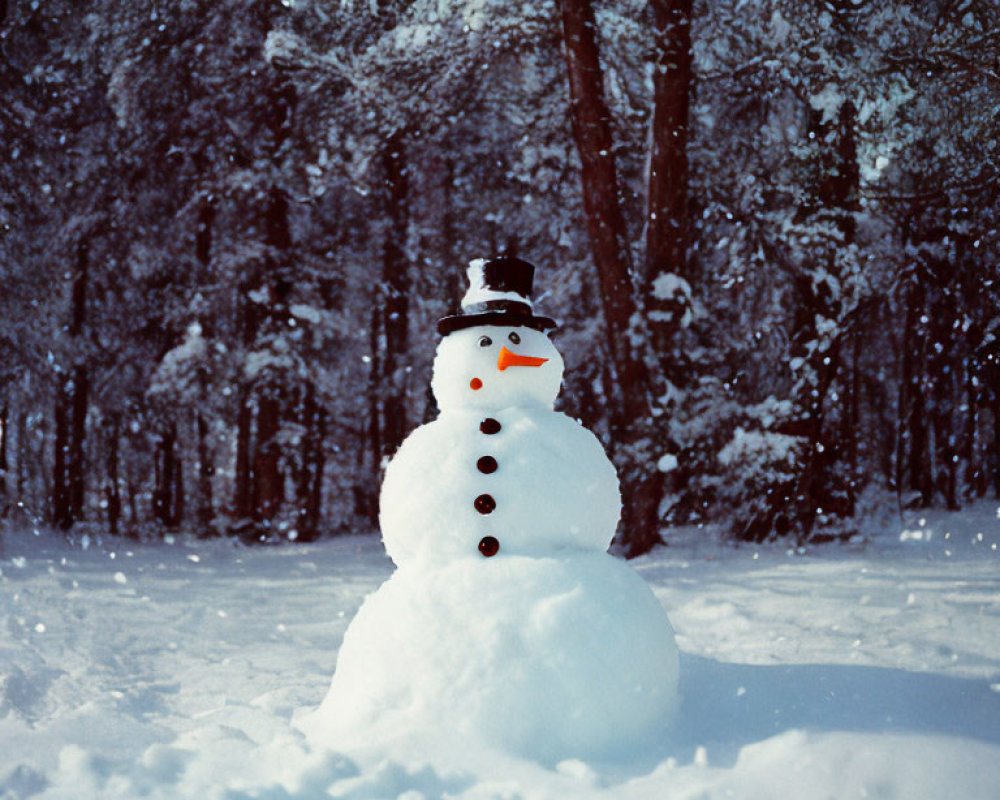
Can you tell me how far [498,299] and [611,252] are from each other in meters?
5.83

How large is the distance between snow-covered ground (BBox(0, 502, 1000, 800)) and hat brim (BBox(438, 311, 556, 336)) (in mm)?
2022

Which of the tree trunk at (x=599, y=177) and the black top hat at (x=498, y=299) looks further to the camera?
the tree trunk at (x=599, y=177)

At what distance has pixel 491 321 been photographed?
453 centimetres

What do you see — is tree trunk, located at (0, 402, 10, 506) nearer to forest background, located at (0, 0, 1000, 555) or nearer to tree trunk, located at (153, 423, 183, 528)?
forest background, located at (0, 0, 1000, 555)

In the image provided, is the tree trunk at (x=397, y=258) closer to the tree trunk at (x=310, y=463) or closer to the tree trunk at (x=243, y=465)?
the tree trunk at (x=310, y=463)

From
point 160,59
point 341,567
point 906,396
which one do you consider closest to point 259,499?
point 341,567

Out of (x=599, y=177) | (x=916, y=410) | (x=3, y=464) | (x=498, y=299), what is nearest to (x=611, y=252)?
(x=599, y=177)

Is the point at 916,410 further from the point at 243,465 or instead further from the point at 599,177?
the point at 243,465

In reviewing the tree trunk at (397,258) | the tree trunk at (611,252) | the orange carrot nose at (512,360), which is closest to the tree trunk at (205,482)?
the tree trunk at (397,258)

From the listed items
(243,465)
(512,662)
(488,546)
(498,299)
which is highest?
(498,299)

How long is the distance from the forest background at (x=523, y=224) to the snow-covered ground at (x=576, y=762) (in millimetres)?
2227

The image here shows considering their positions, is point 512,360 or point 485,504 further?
point 512,360

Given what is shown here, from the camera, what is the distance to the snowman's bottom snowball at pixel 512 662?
382cm

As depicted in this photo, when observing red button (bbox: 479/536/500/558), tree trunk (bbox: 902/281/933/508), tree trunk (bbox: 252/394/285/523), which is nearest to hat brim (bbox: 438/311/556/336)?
red button (bbox: 479/536/500/558)
